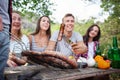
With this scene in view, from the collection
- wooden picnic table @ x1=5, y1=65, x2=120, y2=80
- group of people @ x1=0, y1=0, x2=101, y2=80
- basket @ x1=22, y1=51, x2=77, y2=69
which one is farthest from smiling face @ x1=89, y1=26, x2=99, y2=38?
basket @ x1=22, y1=51, x2=77, y2=69

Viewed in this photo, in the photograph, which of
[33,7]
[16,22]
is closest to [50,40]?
[16,22]

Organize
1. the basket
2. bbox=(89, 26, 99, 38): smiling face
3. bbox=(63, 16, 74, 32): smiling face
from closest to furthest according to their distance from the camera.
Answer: the basket → bbox=(63, 16, 74, 32): smiling face → bbox=(89, 26, 99, 38): smiling face

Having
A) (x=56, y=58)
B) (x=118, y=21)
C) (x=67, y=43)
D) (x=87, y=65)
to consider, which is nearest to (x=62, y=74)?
(x=56, y=58)

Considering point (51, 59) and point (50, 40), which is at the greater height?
point (50, 40)

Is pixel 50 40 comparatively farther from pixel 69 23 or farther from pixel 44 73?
pixel 44 73

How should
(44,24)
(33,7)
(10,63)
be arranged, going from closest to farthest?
(10,63) → (44,24) → (33,7)

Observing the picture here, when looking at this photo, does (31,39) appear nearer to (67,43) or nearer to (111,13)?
(67,43)

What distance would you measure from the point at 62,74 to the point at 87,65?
739mm

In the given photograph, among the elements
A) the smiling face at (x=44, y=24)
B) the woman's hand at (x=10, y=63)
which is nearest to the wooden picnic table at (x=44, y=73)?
the woman's hand at (x=10, y=63)

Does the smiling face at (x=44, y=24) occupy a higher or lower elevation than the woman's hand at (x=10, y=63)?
higher

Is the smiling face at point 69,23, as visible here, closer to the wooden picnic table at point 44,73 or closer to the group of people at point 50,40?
the group of people at point 50,40

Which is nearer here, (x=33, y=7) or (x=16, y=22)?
(x=16, y=22)

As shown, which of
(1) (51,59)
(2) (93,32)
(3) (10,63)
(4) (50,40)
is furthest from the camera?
(2) (93,32)

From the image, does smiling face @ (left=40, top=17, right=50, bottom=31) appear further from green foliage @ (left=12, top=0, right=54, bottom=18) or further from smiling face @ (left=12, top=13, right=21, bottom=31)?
green foliage @ (left=12, top=0, right=54, bottom=18)
